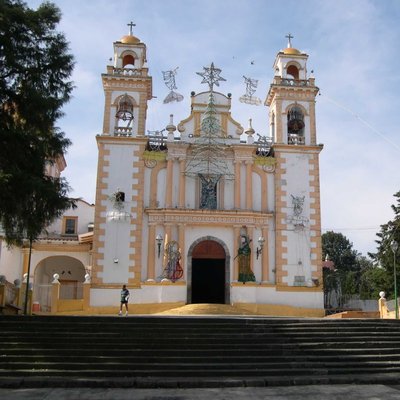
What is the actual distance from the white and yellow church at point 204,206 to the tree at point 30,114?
10313mm

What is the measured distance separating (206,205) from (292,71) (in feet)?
30.4

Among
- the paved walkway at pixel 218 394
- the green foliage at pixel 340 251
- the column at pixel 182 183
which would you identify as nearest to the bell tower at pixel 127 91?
the column at pixel 182 183

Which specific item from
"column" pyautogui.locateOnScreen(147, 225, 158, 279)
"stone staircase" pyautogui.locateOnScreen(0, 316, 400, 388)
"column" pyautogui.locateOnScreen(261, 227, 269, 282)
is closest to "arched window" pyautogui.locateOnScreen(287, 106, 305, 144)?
"column" pyautogui.locateOnScreen(261, 227, 269, 282)

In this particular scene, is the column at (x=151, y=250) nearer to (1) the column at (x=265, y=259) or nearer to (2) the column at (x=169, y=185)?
(2) the column at (x=169, y=185)

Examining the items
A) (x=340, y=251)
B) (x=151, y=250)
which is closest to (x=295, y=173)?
(x=151, y=250)

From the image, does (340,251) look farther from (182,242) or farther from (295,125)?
(182,242)

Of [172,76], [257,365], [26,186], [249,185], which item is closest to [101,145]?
[172,76]

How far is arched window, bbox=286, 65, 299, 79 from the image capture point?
97.9ft

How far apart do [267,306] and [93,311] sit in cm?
797

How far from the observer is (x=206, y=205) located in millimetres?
26922

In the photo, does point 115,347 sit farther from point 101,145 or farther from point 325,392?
point 101,145

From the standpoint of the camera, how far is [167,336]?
48.4 ft

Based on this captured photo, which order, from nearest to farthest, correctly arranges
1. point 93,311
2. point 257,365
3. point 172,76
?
point 257,365
point 93,311
point 172,76

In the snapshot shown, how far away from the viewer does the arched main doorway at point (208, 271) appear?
26.2 metres
